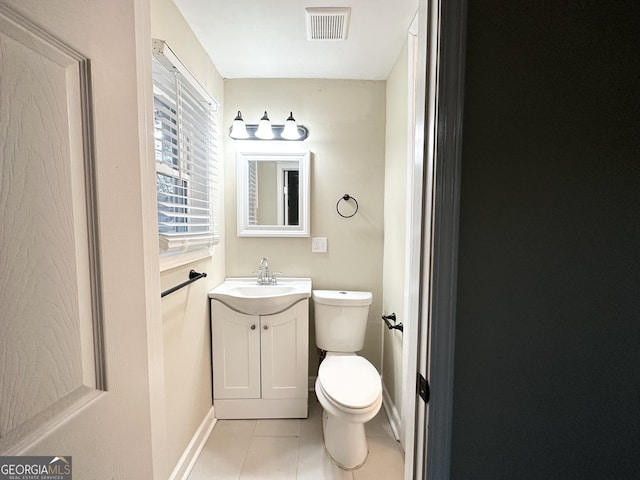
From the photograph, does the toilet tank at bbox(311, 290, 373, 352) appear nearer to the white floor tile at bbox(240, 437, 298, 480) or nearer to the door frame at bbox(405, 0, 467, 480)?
the white floor tile at bbox(240, 437, 298, 480)

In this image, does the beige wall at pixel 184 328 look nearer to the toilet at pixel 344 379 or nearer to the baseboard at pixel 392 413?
the toilet at pixel 344 379

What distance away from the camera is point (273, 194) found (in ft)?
7.04

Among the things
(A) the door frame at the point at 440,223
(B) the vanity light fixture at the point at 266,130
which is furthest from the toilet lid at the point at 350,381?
(B) the vanity light fixture at the point at 266,130

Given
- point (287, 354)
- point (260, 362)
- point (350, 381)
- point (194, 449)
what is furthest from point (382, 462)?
point (194, 449)

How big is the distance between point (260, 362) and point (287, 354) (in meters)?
0.18

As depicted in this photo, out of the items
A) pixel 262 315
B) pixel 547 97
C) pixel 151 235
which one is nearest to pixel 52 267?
pixel 151 235

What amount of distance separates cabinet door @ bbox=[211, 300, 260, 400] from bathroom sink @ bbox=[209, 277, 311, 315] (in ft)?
0.18

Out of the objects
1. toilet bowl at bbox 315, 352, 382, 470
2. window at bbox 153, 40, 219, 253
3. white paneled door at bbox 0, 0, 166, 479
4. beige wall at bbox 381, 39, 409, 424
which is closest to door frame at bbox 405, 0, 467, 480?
white paneled door at bbox 0, 0, 166, 479

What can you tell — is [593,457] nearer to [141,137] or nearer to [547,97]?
[547,97]

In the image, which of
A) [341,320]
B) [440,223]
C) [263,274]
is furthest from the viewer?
[263,274]

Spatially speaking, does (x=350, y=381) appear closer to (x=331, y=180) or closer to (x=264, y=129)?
(x=331, y=180)

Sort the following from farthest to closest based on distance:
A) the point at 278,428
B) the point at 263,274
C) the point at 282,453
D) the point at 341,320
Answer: the point at 263,274
the point at 341,320
the point at 278,428
the point at 282,453

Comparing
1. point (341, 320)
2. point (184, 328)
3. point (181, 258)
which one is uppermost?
point (181, 258)

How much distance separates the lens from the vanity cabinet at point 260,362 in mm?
1822
